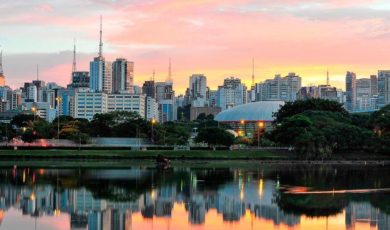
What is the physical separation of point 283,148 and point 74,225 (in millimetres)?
59618

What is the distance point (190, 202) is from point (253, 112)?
353 ft

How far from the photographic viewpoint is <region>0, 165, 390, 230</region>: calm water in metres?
28.5

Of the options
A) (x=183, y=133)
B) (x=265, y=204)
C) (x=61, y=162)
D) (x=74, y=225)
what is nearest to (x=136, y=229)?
(x=74, y=225)

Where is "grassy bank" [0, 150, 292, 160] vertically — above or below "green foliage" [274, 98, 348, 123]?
below

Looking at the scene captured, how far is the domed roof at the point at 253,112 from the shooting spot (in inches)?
5492

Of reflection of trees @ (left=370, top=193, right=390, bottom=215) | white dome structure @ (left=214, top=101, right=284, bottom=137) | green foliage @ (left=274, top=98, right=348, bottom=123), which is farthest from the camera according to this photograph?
white dome structure @ (left=214, top=101, right=284, bottom=137)

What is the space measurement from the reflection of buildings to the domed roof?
103 m

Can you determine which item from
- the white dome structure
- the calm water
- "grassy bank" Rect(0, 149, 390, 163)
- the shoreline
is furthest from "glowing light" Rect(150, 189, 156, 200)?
the white dome structure

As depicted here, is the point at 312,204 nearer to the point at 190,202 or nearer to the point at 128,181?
the point at 190,202

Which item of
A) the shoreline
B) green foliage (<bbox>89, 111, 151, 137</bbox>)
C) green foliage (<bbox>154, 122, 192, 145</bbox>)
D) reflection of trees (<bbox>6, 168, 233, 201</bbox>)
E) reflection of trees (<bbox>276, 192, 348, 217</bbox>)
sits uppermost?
green foliage (<bbox>89, 111, 151, 137</bbox>)

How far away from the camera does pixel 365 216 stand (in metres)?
30.8

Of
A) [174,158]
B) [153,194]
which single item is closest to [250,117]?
[174,158]

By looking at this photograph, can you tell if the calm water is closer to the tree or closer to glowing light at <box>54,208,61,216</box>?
glowing light at <box>54,208,61,216</box>

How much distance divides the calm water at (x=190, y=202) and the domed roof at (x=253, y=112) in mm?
86601
